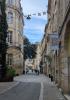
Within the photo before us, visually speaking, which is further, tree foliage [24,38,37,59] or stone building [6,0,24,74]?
tree foliage [24,38,37,59]

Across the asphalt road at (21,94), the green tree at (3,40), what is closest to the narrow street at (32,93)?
the asphalt road at (21,94)

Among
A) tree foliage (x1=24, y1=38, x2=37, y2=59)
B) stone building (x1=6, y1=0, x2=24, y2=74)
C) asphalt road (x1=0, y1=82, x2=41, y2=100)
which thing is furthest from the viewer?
tree foliage (x1=24, y1=38, x2=37, y2=59)

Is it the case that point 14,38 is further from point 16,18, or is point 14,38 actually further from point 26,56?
point 26,56

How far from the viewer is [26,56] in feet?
408

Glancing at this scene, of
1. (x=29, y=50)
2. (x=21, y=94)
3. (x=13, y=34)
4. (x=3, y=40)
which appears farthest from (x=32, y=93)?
(x=29, y=50)

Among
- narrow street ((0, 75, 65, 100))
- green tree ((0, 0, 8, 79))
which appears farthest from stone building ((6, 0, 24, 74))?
narrow street ((0, 75, 65, 100))

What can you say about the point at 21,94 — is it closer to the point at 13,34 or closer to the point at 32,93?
the point at 32,93

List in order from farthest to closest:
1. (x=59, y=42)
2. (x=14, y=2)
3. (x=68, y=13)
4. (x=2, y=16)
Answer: (x=14, y=2)
(x=2, y=16)
(x=59, y=42)
(x=68, y=13)

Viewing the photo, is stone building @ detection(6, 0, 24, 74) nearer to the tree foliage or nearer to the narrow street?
the tree foliage

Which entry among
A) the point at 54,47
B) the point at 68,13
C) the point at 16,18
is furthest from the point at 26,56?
the point at 68,13

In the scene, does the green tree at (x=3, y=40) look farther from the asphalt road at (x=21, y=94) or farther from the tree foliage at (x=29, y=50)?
the tree foliage at (x=29, y=50)

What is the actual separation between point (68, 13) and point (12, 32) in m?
60.5

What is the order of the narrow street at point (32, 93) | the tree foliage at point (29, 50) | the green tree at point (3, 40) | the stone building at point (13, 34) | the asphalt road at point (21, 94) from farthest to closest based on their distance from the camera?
the tree foliage at point (29, 50) < the stone building at point (13, 34) < the green tree at point (3, 40) < the narrow street at point (32, 93) < the asphalt road at point (21, 94)

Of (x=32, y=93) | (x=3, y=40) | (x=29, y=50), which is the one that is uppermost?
(x=29, y=50)
